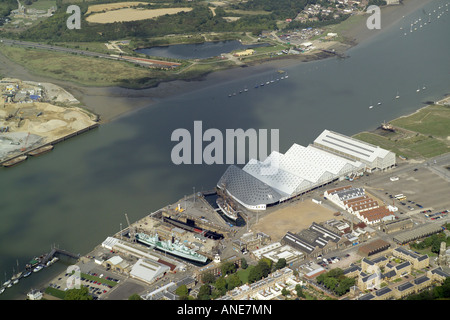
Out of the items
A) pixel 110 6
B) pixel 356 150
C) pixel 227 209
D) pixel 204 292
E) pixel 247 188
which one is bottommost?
pixel 204 292

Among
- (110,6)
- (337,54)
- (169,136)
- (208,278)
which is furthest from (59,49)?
(208,278)

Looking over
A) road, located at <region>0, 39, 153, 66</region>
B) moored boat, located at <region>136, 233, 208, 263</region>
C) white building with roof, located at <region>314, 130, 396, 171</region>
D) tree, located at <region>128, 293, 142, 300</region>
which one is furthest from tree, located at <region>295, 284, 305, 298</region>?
road, located at <region>0, 39, 153, 66</region>

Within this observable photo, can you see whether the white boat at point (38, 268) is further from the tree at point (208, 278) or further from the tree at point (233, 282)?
the tree at point (233, 282)

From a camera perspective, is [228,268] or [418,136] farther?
[418,136]

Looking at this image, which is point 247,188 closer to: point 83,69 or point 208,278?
point 208,278

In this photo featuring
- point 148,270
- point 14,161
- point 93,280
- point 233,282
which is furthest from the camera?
point 14,161

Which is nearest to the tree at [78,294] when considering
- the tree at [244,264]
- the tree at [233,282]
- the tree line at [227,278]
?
the tree line at [227,278]

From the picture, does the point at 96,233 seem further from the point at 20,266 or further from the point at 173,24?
the point at 173,24
